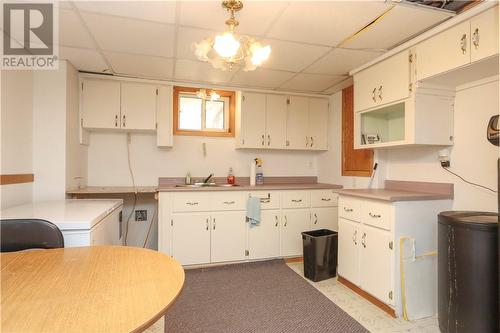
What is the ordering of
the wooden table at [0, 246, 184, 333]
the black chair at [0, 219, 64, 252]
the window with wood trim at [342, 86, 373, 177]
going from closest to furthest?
the wooden table at [0, 246, 184, 333], the black chair at [0, 219, 64, 252], the window with wood trim at [342, 86, 373, 177]

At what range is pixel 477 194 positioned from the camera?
207cm

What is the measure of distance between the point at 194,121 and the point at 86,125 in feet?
4.14

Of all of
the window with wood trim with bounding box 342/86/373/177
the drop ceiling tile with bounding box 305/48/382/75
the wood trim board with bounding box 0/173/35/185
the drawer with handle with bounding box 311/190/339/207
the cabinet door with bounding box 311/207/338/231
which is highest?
the drop ceiling tile with bounding box 305/48/382/75

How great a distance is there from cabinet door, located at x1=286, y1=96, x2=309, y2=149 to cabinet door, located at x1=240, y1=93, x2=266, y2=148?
0.37 metres

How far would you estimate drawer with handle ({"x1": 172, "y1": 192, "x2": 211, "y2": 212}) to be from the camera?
9.97 ft

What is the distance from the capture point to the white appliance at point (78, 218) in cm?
175

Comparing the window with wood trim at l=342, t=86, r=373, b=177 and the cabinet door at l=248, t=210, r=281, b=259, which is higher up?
the window with wood trim at l=342, t=86, r=373, b=177

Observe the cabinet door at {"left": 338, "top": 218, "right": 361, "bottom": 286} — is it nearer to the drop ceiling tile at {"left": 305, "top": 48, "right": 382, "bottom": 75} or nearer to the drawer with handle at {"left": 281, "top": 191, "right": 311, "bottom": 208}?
the drawer with handle at {"left": 281, "top": 191, "right": 311, "bottom": 208}

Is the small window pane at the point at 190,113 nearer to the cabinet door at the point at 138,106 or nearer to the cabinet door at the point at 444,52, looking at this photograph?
the cabinet door at the point at 138,106

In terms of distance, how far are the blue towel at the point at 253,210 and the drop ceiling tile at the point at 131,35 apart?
1769 mm

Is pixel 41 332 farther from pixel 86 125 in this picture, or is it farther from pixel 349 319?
pixel 86 125

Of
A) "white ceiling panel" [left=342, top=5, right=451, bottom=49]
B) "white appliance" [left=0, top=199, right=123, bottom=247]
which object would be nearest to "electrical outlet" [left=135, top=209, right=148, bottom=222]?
"white appliance" [left=0, top=199, right=123, bottom=247]

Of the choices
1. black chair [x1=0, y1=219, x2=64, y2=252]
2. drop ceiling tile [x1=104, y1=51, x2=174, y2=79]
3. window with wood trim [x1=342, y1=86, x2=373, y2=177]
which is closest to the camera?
black chair [x1=0, y1=219, x2=64, y2=252]

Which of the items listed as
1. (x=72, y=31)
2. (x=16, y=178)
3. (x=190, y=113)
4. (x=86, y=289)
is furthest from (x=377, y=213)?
(x=16, y=178)
